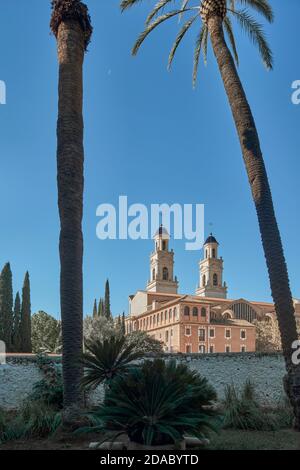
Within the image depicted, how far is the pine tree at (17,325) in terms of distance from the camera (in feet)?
122

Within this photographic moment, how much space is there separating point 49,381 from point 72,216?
5884 mm

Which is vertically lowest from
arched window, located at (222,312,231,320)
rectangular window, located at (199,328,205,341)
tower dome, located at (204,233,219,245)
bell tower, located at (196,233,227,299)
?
rectangular window, located at (199,328,205,341)

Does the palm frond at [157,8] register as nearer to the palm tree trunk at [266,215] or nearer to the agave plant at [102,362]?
the palm tree trunk at [266,215]

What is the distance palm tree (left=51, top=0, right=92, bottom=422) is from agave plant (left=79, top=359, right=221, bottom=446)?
2.66 metres

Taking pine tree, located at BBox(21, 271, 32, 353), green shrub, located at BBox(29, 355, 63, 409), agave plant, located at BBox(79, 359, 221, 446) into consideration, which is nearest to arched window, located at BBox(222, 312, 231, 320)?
pine tree, located at BBox(21, 271, 32, 353)

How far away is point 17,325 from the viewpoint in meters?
38.0

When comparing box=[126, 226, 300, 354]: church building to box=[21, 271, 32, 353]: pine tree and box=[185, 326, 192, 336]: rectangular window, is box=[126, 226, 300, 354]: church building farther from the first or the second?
box=[21, 271, 32, 353]: pine tree

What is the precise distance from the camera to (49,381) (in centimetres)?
1366

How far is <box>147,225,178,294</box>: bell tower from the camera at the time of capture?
298 feet

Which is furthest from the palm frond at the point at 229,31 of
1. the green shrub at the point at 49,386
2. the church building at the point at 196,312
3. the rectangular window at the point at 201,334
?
the rectangular window at the point at 201,334

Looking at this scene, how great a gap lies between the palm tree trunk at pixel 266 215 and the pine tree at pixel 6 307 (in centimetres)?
3030

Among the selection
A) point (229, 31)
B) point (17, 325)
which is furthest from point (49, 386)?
point (17, 325)

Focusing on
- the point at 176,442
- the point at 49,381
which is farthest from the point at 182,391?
the point at 49,381
